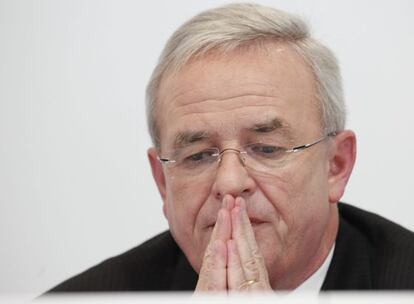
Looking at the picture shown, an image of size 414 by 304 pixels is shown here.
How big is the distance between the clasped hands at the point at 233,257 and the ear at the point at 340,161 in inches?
15.2

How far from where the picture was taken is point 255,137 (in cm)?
213

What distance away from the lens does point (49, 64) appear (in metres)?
3.24

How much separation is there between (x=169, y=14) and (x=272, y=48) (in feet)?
3.62

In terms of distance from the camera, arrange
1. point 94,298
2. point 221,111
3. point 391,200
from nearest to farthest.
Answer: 1. point 94,298
2. point 221,111
3. point 391,200

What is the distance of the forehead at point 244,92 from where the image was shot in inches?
84.0

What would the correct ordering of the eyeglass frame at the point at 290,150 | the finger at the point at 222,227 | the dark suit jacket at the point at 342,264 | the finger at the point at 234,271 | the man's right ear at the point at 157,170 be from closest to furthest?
the finger at the point at 234,271 < the finger at the point at 222,227 < the eyeglass frame at the point at 290,150 < the dark suit jacket at the point at 342,264 < the man's right ear at the point at 157,170

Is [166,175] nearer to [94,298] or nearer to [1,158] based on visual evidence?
[1,158]

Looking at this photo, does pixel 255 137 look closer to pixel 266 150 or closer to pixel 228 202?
pixel 266 150

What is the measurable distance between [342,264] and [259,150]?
49 centimetres

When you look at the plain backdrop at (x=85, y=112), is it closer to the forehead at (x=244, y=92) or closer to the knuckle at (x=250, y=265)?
the forehead at (x=244, y=92)

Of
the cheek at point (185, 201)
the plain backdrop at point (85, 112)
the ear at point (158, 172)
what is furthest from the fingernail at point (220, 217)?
the plain backdrop at point (85, 112)

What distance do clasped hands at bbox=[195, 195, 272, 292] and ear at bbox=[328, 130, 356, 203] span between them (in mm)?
387

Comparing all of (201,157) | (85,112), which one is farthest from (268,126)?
(85,112)

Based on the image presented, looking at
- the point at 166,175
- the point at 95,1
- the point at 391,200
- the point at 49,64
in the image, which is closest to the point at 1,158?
the point at 49,64
